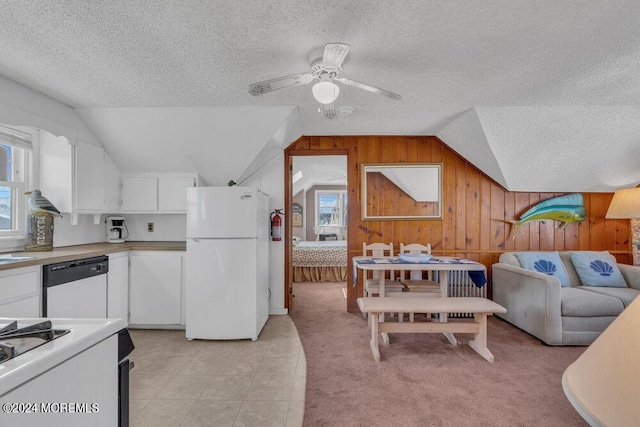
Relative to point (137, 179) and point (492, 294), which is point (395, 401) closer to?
point (492, 294)

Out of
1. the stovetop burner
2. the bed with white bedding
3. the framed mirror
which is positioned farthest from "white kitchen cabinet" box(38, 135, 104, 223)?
the bed with white bedding

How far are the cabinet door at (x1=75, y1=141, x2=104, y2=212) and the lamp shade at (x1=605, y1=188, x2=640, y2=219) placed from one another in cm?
573

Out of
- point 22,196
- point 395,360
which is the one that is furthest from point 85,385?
point 22,196

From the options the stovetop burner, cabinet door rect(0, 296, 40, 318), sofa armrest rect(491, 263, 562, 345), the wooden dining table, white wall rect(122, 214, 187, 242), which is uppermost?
white wall rect(122, 214, 187, 242)

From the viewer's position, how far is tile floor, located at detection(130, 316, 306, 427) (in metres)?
1.93

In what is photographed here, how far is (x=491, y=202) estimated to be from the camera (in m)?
3.99

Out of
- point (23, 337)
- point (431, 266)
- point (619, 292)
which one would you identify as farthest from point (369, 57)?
point (619, 292)

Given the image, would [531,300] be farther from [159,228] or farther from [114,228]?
[114,228]

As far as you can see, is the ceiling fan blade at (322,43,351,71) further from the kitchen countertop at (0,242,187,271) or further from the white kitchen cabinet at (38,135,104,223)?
the white kitchen cabinet at (38,135,104,223)

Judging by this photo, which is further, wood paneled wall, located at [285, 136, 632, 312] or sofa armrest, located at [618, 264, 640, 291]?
wood paneled wall, located at [285, 136, 632, 312]

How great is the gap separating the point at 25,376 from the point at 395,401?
203 cm

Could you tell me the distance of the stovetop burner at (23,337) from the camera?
649 mm

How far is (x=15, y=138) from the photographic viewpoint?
9.18 ft

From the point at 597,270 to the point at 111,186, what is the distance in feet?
17.5
